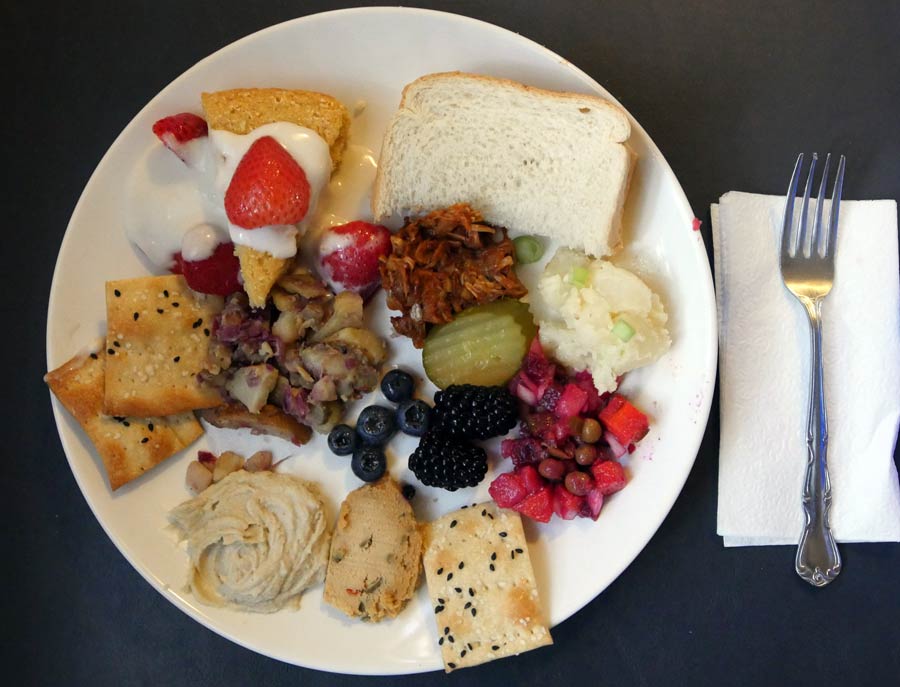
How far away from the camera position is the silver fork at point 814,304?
6.69ft

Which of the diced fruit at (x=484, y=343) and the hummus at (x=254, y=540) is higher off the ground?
the diced fruit at (x=484, y=343)

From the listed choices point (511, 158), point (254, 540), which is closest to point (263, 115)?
point (511, 158)

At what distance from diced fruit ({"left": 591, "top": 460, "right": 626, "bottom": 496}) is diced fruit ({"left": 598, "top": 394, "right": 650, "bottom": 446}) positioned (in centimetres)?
8

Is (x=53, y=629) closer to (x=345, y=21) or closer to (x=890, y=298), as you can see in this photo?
(x=345, y=21)

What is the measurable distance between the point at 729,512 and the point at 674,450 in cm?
31

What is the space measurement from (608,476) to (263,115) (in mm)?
1470

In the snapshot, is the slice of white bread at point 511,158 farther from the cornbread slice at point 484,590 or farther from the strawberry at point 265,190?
the cornbread slice at point 484,590

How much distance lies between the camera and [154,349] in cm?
213

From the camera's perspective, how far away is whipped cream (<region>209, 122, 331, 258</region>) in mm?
2004

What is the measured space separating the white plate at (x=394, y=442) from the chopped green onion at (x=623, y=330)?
0.60 feet

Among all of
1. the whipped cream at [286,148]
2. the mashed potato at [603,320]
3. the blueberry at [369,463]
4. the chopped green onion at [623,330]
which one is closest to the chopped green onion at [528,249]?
the mashed potato at [603,320]

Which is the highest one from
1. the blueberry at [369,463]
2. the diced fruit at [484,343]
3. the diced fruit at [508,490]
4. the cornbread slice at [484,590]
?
the diced fruit at [484,343]

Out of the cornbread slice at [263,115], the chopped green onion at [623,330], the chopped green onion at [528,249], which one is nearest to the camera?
the chopped green onion at [623,330]

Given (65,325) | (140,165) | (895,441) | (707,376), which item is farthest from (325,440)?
(895,441)
